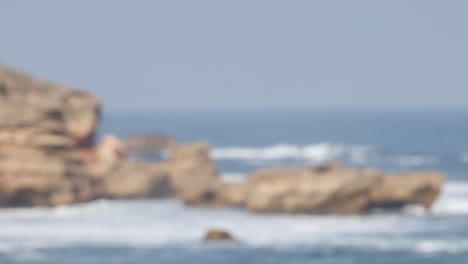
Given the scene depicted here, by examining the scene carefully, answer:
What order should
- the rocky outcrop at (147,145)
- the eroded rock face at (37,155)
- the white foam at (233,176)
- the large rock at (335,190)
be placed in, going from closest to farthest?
1. the large rock at (335,190)
2. the eroded rock face at (37,155)
3. the white foam at (233,176)
4. the rocky outcrop at (147,145)

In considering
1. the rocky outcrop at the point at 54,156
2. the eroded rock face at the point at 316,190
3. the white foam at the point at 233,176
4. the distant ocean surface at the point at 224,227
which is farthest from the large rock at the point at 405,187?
the white foam at the point at 233,176

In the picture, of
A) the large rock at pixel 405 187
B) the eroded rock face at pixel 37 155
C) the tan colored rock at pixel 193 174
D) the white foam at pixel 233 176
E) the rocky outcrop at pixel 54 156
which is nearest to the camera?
the large rock at pixel 405 187

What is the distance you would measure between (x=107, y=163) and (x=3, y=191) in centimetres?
697

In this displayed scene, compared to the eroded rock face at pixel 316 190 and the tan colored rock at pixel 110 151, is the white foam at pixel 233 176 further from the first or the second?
the eroded rock face at pixel 316 190

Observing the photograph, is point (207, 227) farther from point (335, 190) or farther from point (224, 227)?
point (335, 190)

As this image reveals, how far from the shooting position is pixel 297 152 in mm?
141875

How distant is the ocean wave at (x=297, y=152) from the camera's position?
130 metres

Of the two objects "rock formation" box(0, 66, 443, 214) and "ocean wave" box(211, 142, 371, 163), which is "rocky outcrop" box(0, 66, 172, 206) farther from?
"ocean wave" box(211, 142, 371, 163)

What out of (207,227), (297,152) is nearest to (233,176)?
(207,227)

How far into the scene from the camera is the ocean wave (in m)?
130

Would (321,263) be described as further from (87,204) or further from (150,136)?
(150,136)

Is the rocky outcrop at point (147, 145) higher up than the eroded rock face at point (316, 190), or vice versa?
the rocky outcrop at point (147, 145)

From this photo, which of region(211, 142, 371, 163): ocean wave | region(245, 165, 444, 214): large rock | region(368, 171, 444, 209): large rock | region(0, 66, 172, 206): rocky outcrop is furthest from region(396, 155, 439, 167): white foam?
region(245, 165, 444, 214): large rock

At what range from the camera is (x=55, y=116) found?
250 feet
